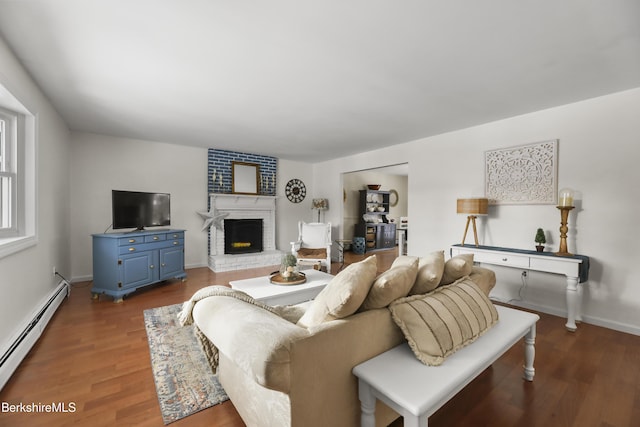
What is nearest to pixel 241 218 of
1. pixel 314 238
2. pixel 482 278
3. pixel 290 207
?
pixel 290 207

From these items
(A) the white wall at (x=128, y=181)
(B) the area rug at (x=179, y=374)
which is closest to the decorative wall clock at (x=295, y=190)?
(A) the white wall at (x=128, y=181)

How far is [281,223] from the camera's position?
6.44 metres

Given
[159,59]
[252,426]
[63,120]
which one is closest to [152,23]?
[159,59]

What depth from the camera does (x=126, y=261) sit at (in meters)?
3.56

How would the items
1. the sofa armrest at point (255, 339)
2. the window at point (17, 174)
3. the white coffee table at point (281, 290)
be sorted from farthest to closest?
the white coffee table at point (281, 290), the window at point (17, 174), the sofa armrest at point (255, 339)

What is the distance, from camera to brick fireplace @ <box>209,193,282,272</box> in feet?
17.3

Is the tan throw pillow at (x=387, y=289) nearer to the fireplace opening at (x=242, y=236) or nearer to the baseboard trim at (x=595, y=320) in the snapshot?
the baseboard trim at (x=595, y=320)

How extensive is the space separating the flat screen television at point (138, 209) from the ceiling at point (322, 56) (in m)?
1.06

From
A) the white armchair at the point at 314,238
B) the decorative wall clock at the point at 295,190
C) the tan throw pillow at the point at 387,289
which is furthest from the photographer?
the decorative wall clock at the point at 295,190

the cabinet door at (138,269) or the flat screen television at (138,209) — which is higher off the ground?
the flat screen television at (138,209)

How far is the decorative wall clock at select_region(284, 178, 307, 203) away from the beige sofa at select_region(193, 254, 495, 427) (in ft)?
16.9

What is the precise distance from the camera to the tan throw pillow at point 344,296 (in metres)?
1.21

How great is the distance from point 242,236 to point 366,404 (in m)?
5.05

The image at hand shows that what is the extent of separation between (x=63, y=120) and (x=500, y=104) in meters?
5.42
